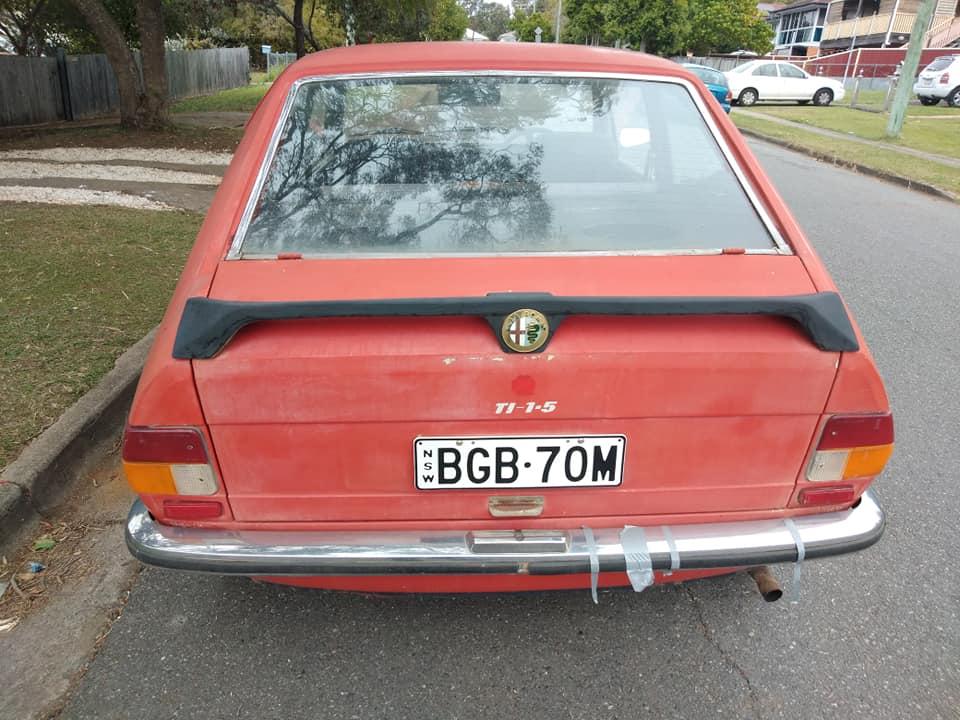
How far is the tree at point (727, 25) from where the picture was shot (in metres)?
44.6

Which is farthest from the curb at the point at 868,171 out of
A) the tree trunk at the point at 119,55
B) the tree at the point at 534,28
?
the tree at the point at 534,28

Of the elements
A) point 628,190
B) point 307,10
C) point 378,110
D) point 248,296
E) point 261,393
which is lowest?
point 261,393

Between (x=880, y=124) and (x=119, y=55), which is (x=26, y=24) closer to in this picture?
(x=119, y=55)

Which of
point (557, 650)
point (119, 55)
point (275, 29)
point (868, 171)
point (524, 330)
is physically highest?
point (275, 29)

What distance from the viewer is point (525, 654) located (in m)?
2.30

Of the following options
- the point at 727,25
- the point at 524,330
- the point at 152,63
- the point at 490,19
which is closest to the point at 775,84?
the point at 727,25

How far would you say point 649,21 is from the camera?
4019 cm

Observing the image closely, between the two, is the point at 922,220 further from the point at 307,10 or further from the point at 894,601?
the point at 307,10

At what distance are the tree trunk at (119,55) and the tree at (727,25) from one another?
38.4 m

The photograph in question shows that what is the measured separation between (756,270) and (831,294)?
0.20 m

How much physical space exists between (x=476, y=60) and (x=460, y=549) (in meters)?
1.68

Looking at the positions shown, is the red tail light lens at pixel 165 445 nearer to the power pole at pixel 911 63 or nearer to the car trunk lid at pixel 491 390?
the car trunk lid at pixel 491 390

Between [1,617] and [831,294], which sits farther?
[1,617]

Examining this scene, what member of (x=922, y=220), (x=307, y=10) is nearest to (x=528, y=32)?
(x=307, y=10)
